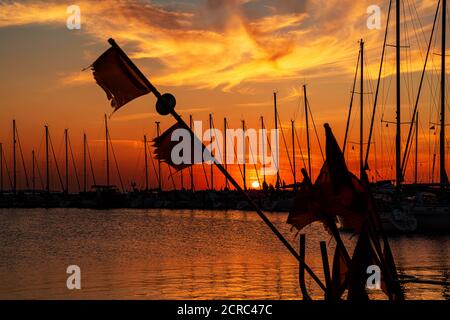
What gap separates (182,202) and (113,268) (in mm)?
97898

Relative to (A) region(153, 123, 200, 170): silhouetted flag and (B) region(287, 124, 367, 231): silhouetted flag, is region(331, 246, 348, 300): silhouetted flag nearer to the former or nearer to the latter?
(B) region(287, 124, 367, 231): silhouetted flag

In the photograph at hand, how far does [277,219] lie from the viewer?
8981cm

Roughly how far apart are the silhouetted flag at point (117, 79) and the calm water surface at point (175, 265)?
14852 millimetres

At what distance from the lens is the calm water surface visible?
26.6 metres

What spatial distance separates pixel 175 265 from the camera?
128ft

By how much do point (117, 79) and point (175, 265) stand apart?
93.7 ft

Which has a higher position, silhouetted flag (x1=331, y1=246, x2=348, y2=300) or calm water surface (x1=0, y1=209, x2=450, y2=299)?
silhouetted flag (x1=331, y1=246, x2=348, y2=300)

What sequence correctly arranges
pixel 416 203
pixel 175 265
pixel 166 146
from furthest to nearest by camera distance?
pixel 416 203 → pixel 175 265 → pixel 166 146

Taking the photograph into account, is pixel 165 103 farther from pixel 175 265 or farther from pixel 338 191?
pixel 175 265

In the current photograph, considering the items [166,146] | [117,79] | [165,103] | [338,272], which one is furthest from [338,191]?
[117,79]

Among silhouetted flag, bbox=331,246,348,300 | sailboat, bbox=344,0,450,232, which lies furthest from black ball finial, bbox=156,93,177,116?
sailboat, bbox=344,0,450,232

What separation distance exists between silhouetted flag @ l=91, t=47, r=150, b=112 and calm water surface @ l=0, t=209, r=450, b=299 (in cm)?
1485

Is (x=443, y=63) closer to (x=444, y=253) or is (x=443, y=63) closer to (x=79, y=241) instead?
(x=444, y=253)
